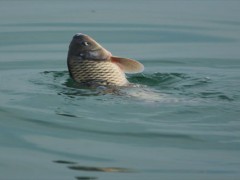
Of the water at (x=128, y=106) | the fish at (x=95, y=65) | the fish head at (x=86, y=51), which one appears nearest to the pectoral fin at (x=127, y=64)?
the fish at (x=95, y=65)

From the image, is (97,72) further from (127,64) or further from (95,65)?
(127,64)

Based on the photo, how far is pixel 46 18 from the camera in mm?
13320

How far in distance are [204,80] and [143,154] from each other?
2.67 metres

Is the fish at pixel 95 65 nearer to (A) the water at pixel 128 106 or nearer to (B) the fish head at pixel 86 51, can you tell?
(B) the fish head at pixel 86 51

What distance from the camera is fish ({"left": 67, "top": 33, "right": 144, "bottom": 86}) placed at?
8508mm

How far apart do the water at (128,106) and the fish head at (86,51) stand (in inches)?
13.1

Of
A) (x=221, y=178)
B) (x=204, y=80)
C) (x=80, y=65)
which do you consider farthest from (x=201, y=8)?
(x=221, y=178)

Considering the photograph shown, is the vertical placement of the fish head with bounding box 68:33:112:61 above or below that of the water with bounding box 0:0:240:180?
above

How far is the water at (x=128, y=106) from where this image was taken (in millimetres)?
6566

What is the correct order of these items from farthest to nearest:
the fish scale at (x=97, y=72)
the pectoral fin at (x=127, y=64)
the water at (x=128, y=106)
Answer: the pectoral fin at (x=127, y=64) → the fish scale at (x=97, y=72) → the water at (x=128, y=106)

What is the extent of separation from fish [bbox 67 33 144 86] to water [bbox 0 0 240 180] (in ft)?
0.50

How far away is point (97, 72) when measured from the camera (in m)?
8.51

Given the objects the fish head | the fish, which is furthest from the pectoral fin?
the fish head

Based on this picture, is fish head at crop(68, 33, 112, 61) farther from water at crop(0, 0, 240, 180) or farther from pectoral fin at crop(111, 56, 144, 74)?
water at crop(0, 0, 240, 180)
